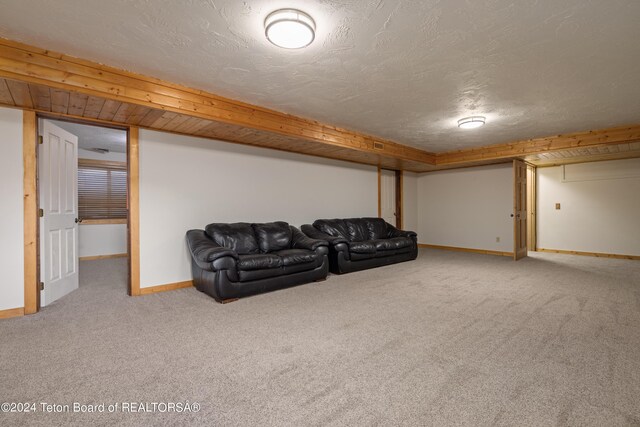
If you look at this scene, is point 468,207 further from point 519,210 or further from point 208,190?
point 208,190

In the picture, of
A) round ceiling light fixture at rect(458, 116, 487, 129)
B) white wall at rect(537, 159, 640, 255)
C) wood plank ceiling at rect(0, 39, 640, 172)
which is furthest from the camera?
white wall at rect(537, 159, 640, 255)

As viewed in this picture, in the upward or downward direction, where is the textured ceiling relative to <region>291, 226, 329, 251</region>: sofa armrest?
upward

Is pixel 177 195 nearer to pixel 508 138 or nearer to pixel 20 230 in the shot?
pixel 20 230

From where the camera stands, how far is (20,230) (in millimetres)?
3131

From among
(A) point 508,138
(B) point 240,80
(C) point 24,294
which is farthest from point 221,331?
(A) point 508,138

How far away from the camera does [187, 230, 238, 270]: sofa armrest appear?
350 centimetres

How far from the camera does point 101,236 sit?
263 inches

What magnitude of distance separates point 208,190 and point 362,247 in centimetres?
257

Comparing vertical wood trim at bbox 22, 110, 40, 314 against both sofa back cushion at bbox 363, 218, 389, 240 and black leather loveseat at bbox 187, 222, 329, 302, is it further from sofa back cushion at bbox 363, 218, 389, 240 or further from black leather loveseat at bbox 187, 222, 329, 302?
sofa back cushion at bbox 363, 218, 389, 240

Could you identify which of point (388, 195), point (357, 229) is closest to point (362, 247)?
point (357, 229)

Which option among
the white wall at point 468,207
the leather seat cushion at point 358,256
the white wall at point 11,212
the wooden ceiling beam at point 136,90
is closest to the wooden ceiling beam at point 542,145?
the white wall at point 468,207

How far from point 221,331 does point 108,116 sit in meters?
2.70

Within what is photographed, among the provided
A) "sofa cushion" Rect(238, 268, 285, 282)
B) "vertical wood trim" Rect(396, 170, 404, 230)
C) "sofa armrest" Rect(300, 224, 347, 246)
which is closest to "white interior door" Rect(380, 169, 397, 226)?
"vertical wood trim" Rect(396, 170, 404, 230)

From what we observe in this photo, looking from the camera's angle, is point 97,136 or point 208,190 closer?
point 208,190
